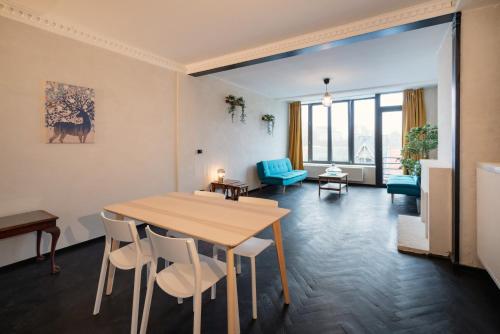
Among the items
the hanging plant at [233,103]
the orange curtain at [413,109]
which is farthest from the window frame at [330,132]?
the hanging plant at [233,103]

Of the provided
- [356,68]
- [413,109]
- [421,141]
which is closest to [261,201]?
[356,68]

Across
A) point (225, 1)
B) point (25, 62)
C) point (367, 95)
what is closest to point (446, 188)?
point (225, 1)

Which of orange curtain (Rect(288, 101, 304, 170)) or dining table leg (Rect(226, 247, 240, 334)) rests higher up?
orange curtain (Rect(288, 101, 304, 170))

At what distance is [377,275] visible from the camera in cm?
241

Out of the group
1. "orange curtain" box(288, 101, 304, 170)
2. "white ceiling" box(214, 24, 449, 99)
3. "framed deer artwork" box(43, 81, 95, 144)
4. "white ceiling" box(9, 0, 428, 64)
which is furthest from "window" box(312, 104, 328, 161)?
"framed deer artwork" box(43, 81, 95, 144)

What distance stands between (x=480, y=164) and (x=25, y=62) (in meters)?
4.57

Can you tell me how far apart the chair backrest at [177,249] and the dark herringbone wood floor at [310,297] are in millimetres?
673

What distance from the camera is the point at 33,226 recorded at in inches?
94.5

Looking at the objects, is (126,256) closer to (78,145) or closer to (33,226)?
(33,226)

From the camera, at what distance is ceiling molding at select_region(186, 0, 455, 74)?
2494 millimetres

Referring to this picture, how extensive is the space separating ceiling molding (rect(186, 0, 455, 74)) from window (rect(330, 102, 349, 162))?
506 centimetres

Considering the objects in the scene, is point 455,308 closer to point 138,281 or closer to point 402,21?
point 138,281

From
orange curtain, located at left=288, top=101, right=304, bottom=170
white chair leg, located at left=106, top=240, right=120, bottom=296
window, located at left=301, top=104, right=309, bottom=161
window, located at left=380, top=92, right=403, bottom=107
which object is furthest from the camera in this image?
window, located at left=301, top=104, right=309, bottom=161

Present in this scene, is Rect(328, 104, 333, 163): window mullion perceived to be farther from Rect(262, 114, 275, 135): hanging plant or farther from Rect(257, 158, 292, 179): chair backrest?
Rect(262, 114, 275, 135): hanging plant
